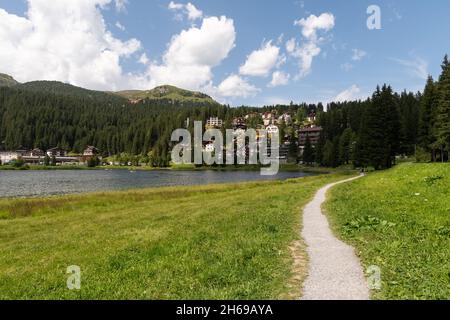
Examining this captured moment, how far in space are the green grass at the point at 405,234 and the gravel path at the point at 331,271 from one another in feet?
1.63

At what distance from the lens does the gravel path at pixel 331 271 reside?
948 centimetres

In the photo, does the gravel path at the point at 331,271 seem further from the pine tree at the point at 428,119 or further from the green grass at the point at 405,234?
the pine tree at the point at 428,119

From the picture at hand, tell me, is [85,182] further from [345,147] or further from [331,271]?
[345,147]

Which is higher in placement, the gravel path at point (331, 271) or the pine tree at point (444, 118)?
the pine tree at point (444, 118)

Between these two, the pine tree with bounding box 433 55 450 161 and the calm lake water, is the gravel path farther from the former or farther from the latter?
the calm lake water

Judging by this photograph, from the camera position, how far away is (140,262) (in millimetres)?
13539

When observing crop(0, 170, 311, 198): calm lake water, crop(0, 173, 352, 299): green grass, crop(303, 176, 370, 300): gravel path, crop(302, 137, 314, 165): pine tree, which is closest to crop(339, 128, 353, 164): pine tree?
crop(302, 137, 314, 165): pine tree

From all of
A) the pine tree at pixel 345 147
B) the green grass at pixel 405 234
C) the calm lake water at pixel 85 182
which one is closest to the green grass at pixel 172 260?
the green grass at pixel 405 234

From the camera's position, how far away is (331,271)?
11.4 meters

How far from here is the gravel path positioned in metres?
9.48

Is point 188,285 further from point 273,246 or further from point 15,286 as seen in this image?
point 15,286

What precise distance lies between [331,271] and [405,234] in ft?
18.5

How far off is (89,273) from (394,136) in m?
76.6

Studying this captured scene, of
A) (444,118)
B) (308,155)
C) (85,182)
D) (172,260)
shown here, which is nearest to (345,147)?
(308,155)
